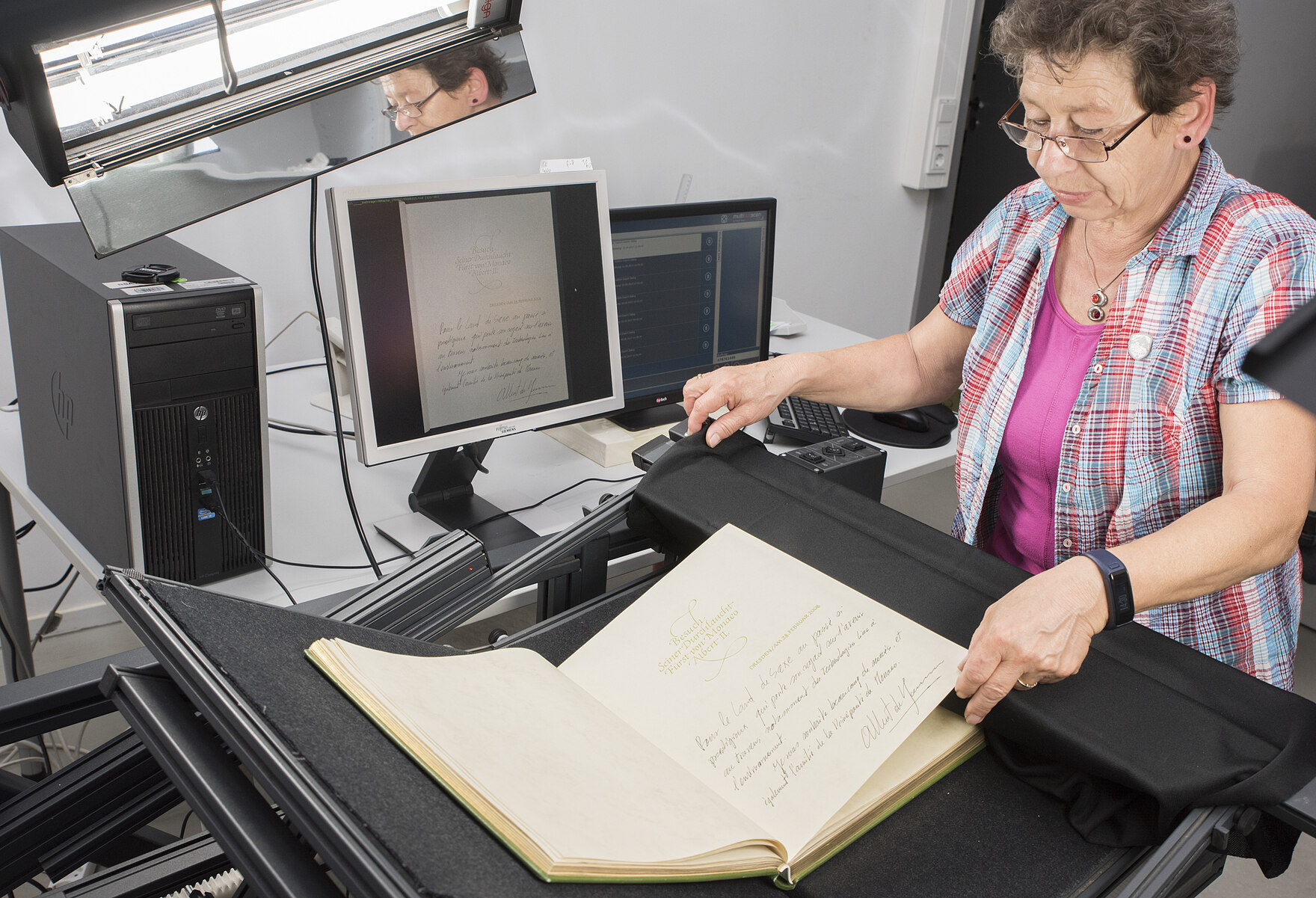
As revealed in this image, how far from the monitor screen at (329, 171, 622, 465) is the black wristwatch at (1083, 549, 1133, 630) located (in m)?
0.82

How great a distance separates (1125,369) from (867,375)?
11.8 inches

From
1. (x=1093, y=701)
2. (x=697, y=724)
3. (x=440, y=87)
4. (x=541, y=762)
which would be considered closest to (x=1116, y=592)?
(x=1093, y=701)

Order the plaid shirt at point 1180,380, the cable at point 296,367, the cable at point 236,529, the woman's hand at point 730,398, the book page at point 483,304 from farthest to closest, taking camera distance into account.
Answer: the cable at point 296,367 < the book page at point 483,304 < the cable at point 236,529 < the woman's hand at point 730,398 < the plaid shirt at point 1180,380

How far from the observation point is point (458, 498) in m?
1.35

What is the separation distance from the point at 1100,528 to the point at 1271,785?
16.5 inches

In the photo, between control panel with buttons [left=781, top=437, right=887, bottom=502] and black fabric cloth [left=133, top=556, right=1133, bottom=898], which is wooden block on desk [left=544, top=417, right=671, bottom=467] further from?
black fabric cloth [left=133, top=556, right=1133, bottom=898]

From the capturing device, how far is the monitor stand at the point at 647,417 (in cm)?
160

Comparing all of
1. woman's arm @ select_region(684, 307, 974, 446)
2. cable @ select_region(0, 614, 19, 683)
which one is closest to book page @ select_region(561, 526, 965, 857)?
woman's arm @ select_region(684, 307, 974, 446)

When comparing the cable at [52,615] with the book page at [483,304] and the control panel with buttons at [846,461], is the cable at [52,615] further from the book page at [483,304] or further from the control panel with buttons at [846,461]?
the control panel with buttons at [846,461]

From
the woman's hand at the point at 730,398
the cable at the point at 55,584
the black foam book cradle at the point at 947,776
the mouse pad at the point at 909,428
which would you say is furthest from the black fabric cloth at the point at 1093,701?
the cable at the point at 55,584

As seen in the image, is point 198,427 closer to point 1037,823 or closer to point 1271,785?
point 1037,823

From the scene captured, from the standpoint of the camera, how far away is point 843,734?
0.62m

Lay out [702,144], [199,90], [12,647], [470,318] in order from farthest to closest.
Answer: [702,144], [12,647], [470,318], [199,90]

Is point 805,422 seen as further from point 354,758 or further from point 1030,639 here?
point 354,758
